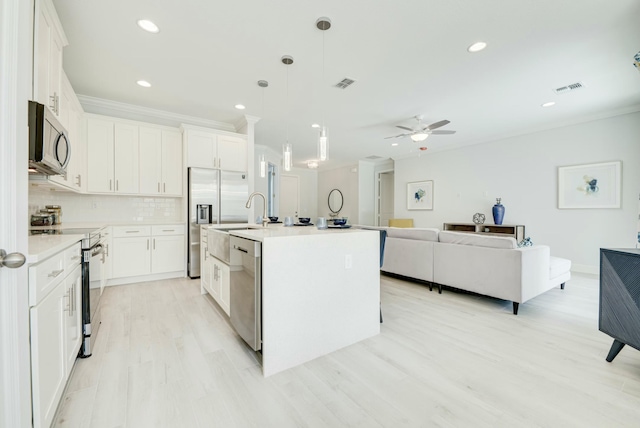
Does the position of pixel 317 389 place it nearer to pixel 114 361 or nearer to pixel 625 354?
pixel 114 361

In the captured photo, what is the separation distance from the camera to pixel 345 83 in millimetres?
3340

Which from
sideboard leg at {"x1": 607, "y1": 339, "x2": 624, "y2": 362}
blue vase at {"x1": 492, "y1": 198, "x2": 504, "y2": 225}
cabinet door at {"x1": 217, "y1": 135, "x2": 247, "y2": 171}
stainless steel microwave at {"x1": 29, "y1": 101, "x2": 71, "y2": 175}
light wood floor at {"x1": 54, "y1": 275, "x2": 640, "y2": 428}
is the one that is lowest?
light wood floor at {"x1": 54, "y1": 275, "x2": 640, "y2": 428}

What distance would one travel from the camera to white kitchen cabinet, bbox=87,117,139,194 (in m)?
3.71

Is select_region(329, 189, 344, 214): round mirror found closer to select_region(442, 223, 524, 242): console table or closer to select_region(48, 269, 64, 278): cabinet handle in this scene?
select_region(442, 223, 524, 242): console table

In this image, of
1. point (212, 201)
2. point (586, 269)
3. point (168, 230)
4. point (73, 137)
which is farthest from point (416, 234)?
point (73, 137)

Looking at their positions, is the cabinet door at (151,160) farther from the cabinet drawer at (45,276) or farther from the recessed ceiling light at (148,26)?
the cabinet drawer at (45,276)

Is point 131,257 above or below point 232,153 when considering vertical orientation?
below

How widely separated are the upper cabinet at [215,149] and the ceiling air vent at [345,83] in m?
2.12

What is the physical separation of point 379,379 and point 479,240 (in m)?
2.20

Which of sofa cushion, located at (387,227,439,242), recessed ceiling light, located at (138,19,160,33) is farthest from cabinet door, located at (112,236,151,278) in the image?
sofa cushion, located at (387,227,439,242)

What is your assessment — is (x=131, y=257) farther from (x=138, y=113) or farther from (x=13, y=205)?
(x=13, y=205)

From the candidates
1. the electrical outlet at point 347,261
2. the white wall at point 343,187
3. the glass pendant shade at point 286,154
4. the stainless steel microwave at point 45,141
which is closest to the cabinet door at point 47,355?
the stainless steel microwave at point 45,141

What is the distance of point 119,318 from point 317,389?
2.26 metres

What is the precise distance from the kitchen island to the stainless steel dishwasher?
1.9 inches
